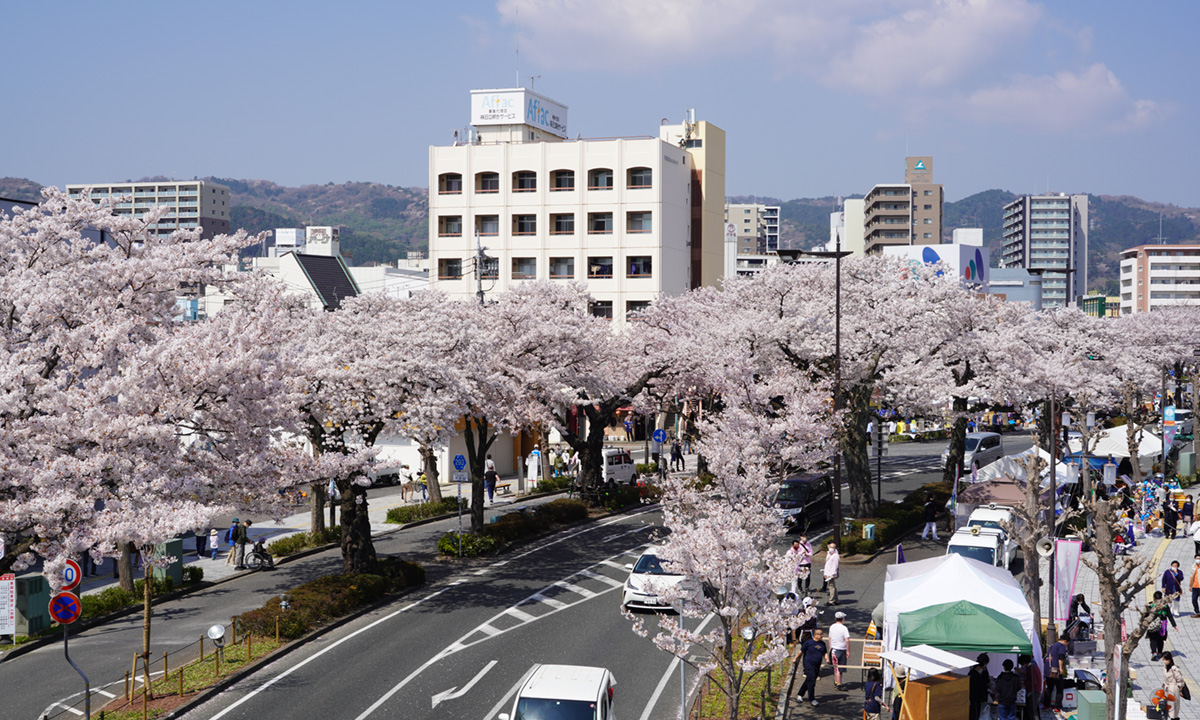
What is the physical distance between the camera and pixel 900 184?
174375 millimetres

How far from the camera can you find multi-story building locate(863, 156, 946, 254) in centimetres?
17388

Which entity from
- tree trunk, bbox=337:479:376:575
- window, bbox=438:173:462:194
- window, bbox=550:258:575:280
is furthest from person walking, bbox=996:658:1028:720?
window, bbox=438:173:462:194

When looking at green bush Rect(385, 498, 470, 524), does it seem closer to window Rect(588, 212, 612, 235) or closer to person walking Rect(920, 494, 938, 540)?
person walking Rect(920, 494, 938, 540)

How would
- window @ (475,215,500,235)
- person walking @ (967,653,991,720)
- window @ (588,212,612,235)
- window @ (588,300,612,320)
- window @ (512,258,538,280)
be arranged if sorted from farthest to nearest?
window @ (475,215,500,235)
window @ (512,258,538,280)
window @ (588,212,612,235)
window @ (588,300,612,320)
person walking @ (967,653,991,720)

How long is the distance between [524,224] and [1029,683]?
59146 millimetres

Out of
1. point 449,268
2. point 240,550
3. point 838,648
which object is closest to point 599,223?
point 449,268

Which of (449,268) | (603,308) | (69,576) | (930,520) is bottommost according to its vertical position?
(930,520)

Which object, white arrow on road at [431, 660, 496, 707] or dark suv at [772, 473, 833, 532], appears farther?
dark suv at [772, 473, 833, 532]

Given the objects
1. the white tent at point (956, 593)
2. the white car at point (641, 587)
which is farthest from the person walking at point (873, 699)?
the white car at point (641, 587)

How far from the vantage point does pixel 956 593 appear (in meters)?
18.1

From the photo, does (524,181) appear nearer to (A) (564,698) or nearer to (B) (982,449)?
(B) (982,449)

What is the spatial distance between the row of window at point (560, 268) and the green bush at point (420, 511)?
32.4m

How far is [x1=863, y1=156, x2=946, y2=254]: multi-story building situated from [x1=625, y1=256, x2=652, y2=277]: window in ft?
354

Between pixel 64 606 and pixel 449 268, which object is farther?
pixel 449 268
